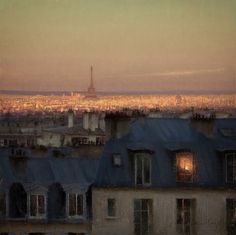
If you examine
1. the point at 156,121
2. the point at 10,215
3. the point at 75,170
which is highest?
the point at 156,121

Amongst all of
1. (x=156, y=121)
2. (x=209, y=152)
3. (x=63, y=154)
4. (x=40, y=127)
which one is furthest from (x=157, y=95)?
(x=40, y=127)

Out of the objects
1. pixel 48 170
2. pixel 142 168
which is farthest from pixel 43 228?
pixel 142 168

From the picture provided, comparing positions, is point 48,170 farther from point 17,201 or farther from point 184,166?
point 184,166

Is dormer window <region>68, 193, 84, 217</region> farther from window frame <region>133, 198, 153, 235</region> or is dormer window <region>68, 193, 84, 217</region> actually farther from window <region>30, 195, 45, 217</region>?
window frame <region>133, 198, 153, 235</region>

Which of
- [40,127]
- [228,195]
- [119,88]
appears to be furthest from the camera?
[40,127]

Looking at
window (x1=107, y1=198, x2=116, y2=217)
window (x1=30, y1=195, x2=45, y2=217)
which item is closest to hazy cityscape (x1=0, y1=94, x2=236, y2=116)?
window (x1=30, y1=195, x2=45, y2=217)

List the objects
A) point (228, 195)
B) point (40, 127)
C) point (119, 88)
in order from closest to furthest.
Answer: point (228, 195), point (119, 88), point (40, 127)

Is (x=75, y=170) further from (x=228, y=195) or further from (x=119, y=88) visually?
(x=228, y=195)

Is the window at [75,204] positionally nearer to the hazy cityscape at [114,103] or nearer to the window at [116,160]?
the window at [116,160]
